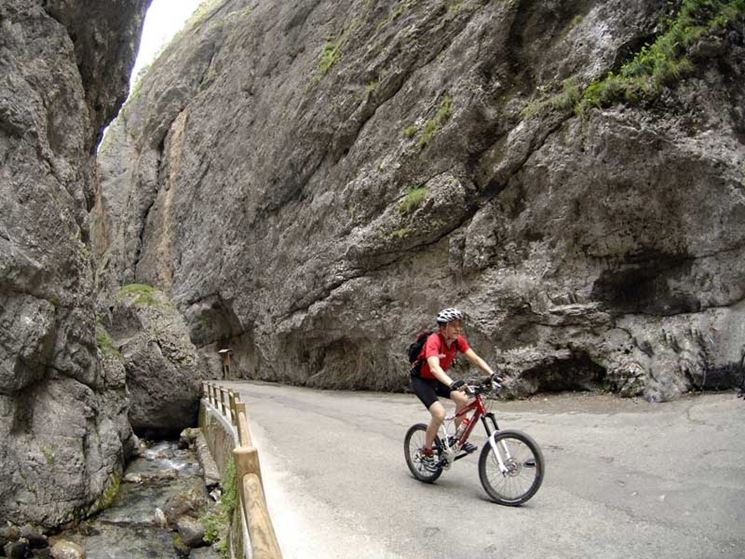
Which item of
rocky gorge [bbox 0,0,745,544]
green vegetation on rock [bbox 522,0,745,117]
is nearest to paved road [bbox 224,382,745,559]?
rocky gorge [bbox 0,0,745,544]

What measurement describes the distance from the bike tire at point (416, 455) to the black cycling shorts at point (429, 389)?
1.60 ft

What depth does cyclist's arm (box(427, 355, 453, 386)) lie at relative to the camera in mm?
5844

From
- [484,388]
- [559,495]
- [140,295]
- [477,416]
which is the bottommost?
[559,495]

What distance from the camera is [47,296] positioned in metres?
11.3

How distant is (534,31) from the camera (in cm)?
1443

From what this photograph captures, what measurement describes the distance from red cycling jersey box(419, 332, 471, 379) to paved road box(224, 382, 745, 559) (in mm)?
1440

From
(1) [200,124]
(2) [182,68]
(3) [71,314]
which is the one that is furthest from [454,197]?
(2) [182,68]

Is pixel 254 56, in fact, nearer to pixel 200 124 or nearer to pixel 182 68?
pixel 200 124

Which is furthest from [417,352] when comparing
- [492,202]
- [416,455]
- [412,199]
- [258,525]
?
[412,199]

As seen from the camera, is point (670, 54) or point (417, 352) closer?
point (417, 352)

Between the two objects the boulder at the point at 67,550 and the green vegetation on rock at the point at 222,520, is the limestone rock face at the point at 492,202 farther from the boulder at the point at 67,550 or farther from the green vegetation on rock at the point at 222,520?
the boulder at the point at 67,550

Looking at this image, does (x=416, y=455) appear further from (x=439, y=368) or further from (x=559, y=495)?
(x=559, y=495)

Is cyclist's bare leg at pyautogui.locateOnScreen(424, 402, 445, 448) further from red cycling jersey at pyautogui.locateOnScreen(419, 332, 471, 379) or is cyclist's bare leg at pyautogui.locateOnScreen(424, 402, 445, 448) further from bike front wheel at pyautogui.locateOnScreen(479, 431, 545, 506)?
bike front wheel at pyautogui.locateOnScreen(479, 431, 545, 506)

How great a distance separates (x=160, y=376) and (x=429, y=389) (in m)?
15.2
